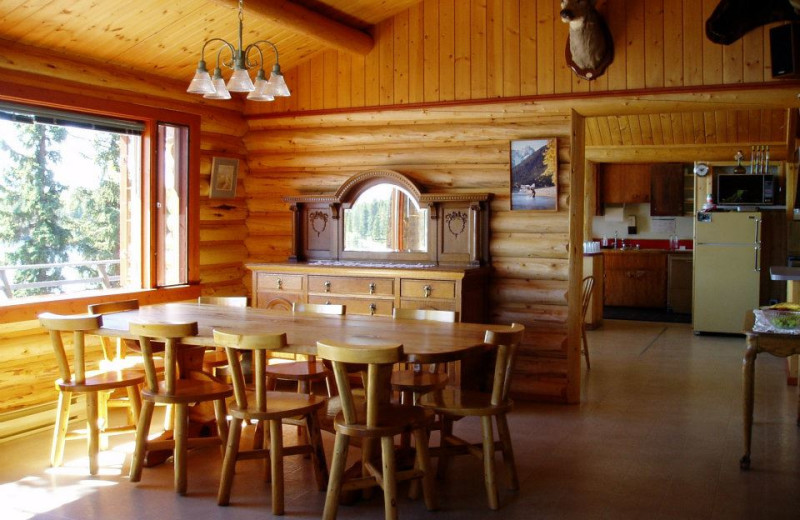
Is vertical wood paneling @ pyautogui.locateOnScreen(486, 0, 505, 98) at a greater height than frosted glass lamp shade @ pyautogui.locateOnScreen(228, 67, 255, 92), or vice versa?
vertical wood paneling @ pyautogui.locateOnScreen(486, 0, 505, 98)

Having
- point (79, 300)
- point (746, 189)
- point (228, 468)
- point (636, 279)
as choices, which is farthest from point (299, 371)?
point (636, 279)

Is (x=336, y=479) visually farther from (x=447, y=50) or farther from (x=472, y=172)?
(x=447, y=50)

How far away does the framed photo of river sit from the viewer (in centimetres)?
688

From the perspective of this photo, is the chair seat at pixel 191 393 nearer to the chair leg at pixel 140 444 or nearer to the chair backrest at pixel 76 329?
the chair leg at pixel 140 444

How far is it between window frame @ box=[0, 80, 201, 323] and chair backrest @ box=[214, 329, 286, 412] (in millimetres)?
2436

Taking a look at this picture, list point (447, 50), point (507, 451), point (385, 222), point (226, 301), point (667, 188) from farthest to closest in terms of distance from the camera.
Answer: point (667, 188), point (385, 222), point (447, 50), point (226, 301), point (507, 451)

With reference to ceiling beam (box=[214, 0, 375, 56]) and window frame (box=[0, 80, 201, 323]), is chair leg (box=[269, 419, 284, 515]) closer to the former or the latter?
window frame (box=[0, 80, 201, 323])

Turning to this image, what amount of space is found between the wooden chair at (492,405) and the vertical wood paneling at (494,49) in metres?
3.28

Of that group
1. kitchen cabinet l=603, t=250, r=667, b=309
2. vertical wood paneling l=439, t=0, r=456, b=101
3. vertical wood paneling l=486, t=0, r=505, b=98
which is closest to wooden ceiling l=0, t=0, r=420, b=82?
vertical wood paneling l=439, t=0, r=456, b=101

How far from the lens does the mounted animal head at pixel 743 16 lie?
5750 mm

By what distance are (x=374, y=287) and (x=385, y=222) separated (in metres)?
0.93

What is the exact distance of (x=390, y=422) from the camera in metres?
3.91

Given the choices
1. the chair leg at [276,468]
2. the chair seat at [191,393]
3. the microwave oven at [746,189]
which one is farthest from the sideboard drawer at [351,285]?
the microwave oven at [746,189]

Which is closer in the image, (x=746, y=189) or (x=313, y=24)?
(x=313, y=24)
